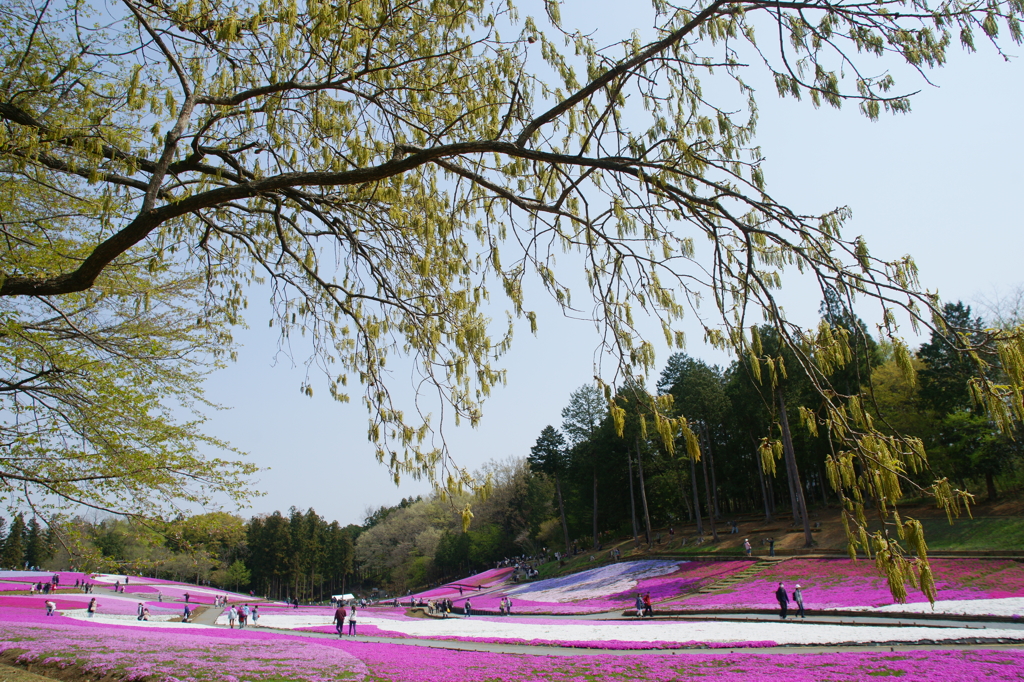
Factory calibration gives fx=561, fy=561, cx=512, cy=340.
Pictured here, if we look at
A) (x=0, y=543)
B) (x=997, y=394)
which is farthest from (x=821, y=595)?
(x=0, y=543)

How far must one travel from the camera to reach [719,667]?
9867mm

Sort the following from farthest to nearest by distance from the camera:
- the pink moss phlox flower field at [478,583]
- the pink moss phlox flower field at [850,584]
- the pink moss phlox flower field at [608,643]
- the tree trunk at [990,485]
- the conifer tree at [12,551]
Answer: the conifer tree at [12,551], the pink moss phlox flower field at [478,583], the tree trunk at [990,485], the pink moss phlox flower field at [850,584], the pink moss phlox flower field at [608,643]

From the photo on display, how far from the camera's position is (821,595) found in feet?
60.6

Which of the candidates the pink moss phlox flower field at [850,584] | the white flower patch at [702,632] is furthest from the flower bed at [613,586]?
the white flower patch at [702,632]

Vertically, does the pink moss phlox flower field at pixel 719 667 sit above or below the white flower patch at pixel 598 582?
above

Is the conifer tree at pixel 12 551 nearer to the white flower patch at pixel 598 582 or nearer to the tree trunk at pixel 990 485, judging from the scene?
the white flower patch at pixel 598 582

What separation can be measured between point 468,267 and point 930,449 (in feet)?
112

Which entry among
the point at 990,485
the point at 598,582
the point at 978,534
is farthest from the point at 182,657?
the point at 990,485

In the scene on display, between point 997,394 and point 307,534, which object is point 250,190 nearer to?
point 997,394

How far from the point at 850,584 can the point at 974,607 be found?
4852 mm

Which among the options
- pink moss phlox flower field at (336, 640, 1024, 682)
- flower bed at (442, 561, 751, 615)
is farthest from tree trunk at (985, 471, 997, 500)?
pink moss phlox flower field at (336, 640, 1024, 682)

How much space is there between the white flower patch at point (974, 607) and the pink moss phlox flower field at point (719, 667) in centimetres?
526

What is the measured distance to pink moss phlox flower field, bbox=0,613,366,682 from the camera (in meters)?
9.48

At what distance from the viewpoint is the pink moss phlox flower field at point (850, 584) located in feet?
53.2
